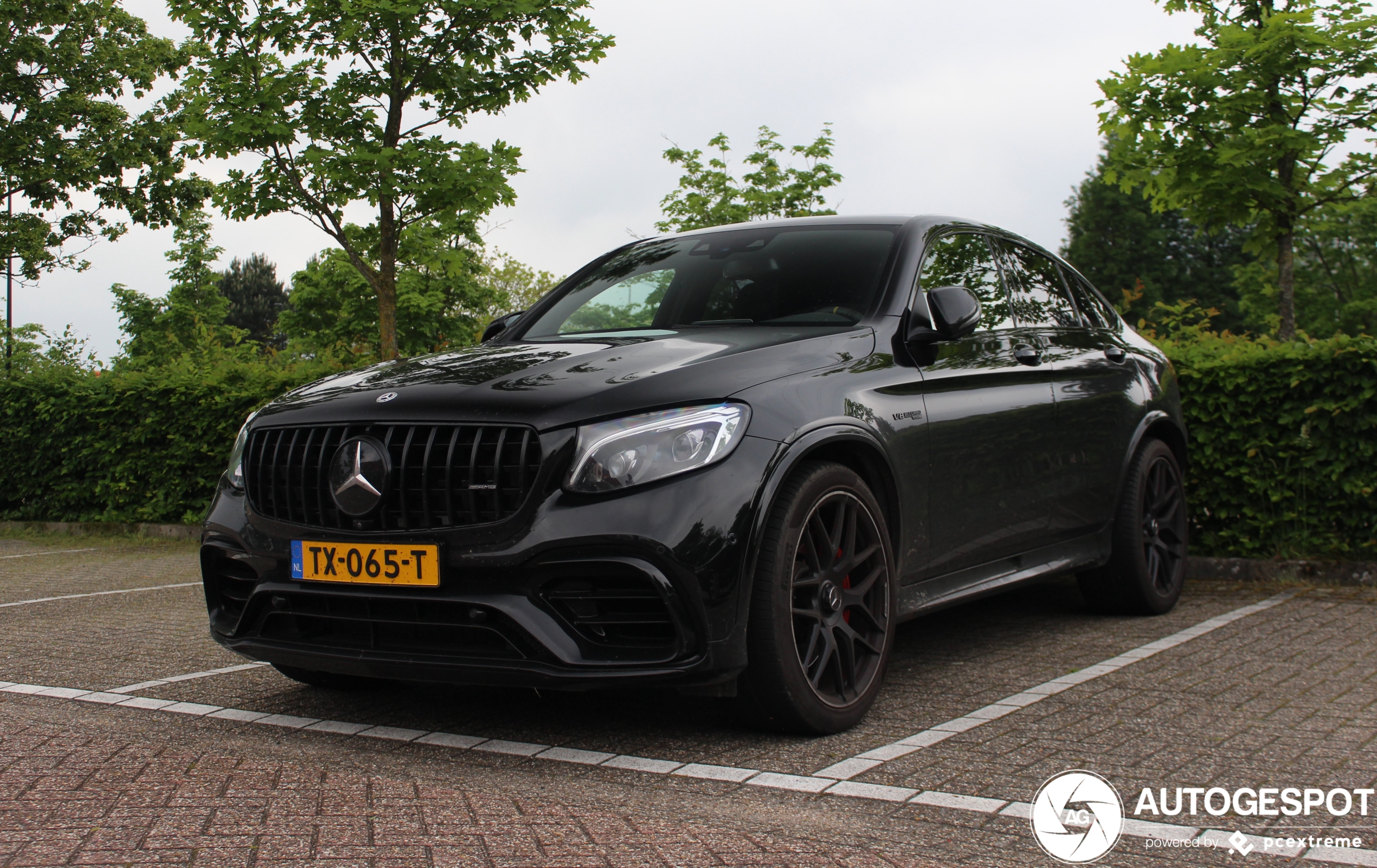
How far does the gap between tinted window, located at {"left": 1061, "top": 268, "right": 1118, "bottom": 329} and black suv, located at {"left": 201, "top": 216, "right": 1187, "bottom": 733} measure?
119 centimetres

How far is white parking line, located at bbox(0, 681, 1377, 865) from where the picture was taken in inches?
119

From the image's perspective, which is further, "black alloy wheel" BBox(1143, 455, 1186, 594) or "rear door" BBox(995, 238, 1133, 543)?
"black alloy wheel" BBox(1143, 455, 1186, 594)

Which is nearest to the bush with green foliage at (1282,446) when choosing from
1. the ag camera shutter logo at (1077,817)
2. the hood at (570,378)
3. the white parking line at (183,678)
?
the hood at (570,378)

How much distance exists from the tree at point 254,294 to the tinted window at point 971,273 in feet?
222

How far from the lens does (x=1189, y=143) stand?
13.2 meters

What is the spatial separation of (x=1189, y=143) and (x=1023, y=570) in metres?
9.57

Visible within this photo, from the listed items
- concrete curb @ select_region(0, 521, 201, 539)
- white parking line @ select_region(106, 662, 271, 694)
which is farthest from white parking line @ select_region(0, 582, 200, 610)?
concrete curb @ select_region(0, 521, 201, 539)

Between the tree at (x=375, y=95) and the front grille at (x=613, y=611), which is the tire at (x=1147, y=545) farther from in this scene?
the tree at (x=375, y=95)

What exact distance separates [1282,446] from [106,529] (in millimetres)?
11239

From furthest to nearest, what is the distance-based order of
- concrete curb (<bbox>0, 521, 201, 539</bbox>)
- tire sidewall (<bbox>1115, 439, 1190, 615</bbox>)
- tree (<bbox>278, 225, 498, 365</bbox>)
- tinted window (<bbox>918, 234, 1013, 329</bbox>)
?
tree (<bbox>278, 225, 498, 365</bbox>)
concrete curb (<bbox>0, 521, 201, 539</bbox>)
tire sidewall (<bbox>1115, 439, 1190, 615</bbox>)
tinted window (<bbox>918, 234, 1013, 329</bbox>)

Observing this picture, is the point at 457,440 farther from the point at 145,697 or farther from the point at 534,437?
the point at 145,697

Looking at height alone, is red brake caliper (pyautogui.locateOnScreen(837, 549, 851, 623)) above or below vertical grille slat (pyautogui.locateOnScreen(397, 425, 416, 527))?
below

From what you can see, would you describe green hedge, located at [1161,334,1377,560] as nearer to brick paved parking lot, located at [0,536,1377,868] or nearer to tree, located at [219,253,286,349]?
brick paved parking lot, located at [0,536,1377,868]

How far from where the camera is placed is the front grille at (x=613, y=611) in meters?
3.53
